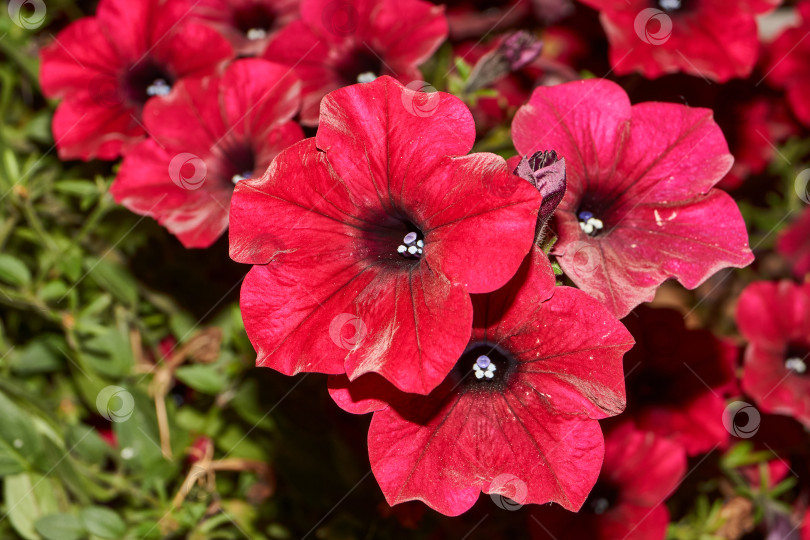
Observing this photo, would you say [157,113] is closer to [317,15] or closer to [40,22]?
[317,15]

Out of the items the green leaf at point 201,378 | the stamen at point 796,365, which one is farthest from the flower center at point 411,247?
the stamen at point 796,365

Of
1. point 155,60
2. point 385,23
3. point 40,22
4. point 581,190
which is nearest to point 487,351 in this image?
point 581,190

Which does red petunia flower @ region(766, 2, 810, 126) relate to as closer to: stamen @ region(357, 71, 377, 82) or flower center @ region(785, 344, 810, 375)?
flower center @ region(785, 344, 810, 375)

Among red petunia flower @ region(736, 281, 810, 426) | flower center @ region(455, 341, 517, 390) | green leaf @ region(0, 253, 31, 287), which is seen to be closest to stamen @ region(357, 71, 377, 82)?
flower center @ region(455, 341, 517, 390)

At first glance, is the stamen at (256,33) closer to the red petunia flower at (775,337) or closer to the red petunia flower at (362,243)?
the red petunia flower at (362,243)

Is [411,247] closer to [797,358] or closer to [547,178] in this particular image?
[547,178]
